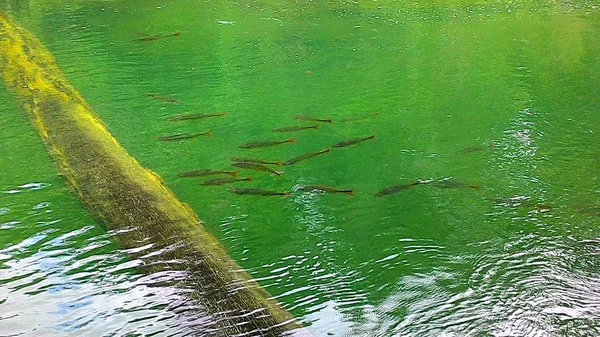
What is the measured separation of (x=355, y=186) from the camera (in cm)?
495

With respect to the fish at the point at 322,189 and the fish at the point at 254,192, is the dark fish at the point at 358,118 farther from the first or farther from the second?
the fish at the point at 254,192

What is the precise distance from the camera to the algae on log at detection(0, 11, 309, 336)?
3230 mm

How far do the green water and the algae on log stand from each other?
143mm

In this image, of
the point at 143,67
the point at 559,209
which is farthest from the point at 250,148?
the point at 143,67

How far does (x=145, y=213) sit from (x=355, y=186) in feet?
5.37

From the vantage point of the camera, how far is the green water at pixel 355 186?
3463mm

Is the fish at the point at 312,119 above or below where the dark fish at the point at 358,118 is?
above

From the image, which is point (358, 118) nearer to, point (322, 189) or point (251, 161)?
point (251, 161)

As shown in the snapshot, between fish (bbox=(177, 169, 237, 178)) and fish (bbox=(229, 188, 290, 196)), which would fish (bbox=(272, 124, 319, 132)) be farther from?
fish (bbox=(229, 188, 290, 196))

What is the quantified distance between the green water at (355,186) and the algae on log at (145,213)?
0.14 metres

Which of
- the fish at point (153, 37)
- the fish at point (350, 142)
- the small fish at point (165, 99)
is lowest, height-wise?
the fish at point (350, 142)

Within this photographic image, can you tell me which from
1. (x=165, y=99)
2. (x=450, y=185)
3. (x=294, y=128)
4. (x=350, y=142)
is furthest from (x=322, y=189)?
(x=165, y=99)

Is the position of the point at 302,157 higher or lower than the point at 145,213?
lower

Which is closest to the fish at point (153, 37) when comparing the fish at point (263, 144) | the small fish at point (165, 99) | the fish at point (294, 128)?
the small fish at point (165, 99)
